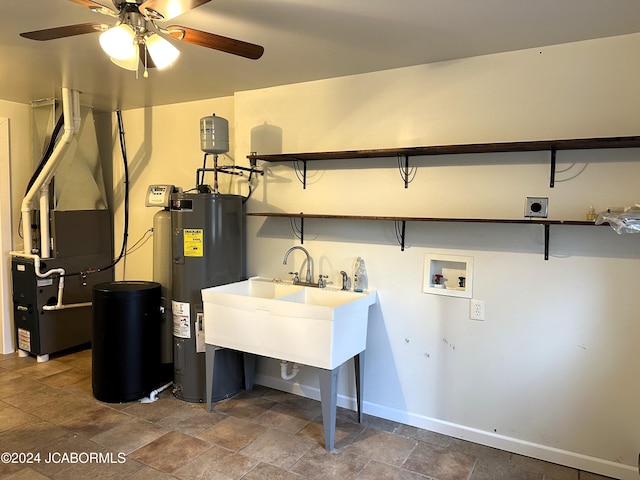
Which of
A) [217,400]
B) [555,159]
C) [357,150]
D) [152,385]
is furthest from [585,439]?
[152,385]

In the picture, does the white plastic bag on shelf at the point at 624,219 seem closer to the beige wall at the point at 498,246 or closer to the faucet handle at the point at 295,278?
the beige wall at the point at 498,246

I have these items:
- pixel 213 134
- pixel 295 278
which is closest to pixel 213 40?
pixel 213 134

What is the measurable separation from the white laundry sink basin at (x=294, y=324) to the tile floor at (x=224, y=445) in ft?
1.70

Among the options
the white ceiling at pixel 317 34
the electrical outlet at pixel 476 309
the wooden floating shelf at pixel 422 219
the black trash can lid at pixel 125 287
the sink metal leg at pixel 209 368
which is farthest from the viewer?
the black trash can lid at pixel 125 287

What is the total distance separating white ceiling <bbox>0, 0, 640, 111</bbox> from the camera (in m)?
2.02

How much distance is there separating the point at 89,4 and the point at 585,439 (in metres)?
3.18

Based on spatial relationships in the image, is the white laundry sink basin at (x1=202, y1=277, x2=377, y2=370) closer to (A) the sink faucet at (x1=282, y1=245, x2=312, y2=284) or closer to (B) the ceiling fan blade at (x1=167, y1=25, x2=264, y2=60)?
(A) the sink faucet at (x1=282, y1=245, x2=312, y2=284)

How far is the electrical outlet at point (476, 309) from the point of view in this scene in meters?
2.70

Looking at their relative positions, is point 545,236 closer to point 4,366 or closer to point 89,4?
point 89,4

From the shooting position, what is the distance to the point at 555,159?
96.3 inches

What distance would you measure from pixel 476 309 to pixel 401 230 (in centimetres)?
68

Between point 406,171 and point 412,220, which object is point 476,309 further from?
point 406,171

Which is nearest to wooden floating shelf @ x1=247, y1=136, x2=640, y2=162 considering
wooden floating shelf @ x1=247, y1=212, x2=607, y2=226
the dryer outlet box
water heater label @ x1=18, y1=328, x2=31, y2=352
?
the dryer outlet box

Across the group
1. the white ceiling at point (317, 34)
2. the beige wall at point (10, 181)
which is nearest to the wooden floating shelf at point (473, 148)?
the white ceiling at point (317, 34)
